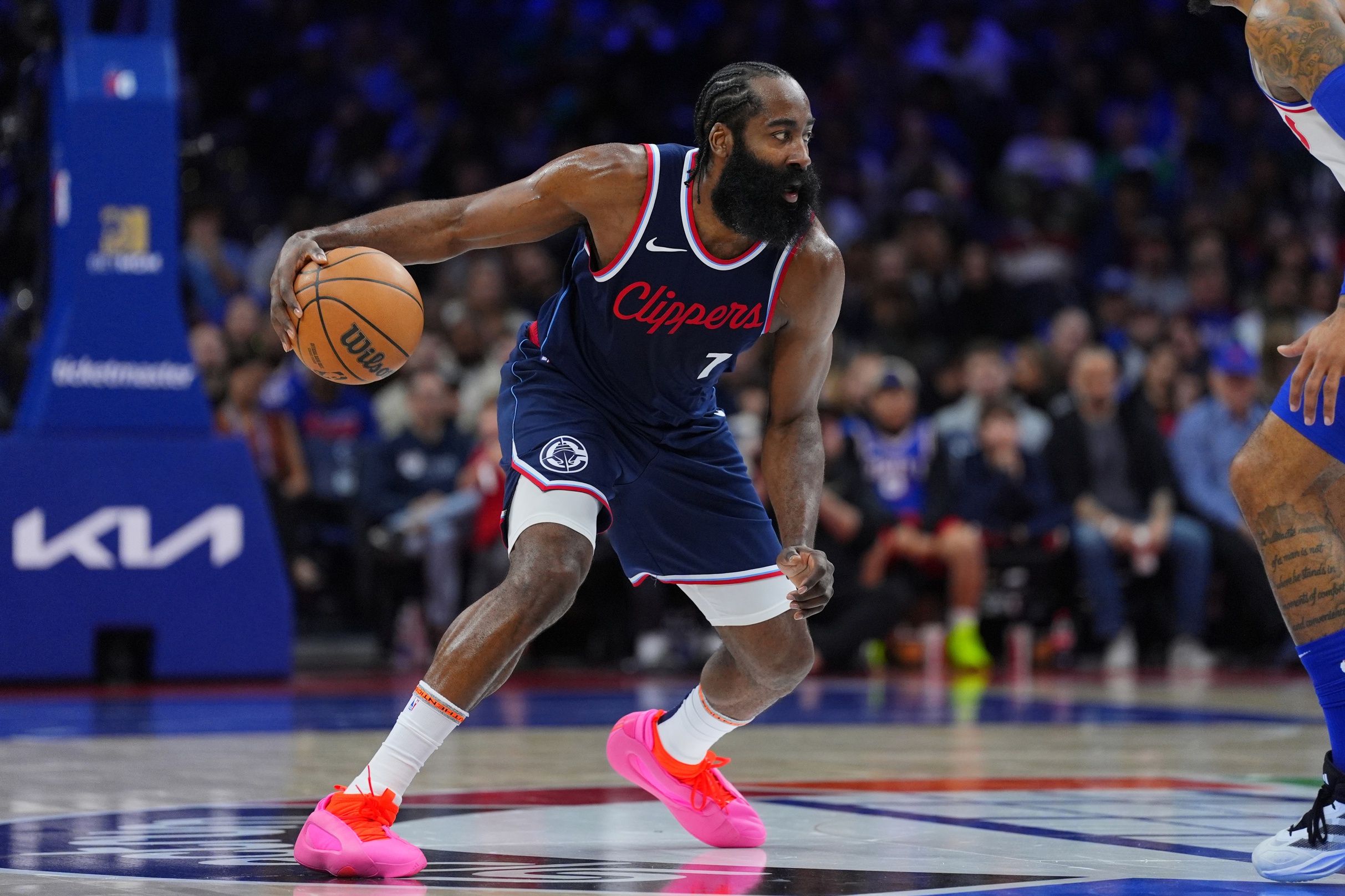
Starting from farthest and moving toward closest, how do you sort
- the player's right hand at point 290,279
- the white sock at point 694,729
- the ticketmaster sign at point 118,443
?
the ticketmaster sign at point 118,443 < the white sock at point 694,729 < the player's right hand at point 290,279

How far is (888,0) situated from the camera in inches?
628

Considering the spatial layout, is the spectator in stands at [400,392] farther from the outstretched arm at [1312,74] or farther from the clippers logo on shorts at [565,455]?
the outstretched arm at [1312,74]

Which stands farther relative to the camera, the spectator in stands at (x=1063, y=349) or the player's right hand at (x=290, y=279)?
the spectator in stands at (x=1063, y=349)

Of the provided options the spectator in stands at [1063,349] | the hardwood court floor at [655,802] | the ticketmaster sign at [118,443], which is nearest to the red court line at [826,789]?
the hardwood court floor at [655,802]

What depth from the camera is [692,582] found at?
4270mm

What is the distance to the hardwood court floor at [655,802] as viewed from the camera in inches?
137

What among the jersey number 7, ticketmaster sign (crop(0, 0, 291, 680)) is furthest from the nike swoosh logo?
ticketmaster sign (crop(0, 0, 291, 680))

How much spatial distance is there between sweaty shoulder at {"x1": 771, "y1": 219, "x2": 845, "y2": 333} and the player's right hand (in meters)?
1.11

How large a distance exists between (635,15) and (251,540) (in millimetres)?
8019

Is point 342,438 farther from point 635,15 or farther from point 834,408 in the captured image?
point 635,15

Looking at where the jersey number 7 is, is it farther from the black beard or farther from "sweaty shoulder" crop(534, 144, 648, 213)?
"sweaty shoulder" crop(534, 144, 648, 213)

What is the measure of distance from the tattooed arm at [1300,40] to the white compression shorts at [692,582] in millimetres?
1479

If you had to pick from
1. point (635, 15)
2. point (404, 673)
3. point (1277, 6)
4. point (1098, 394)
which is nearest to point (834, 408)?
point (1098, 394)

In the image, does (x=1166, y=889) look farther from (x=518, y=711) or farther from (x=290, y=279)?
(x=518, y=711)
